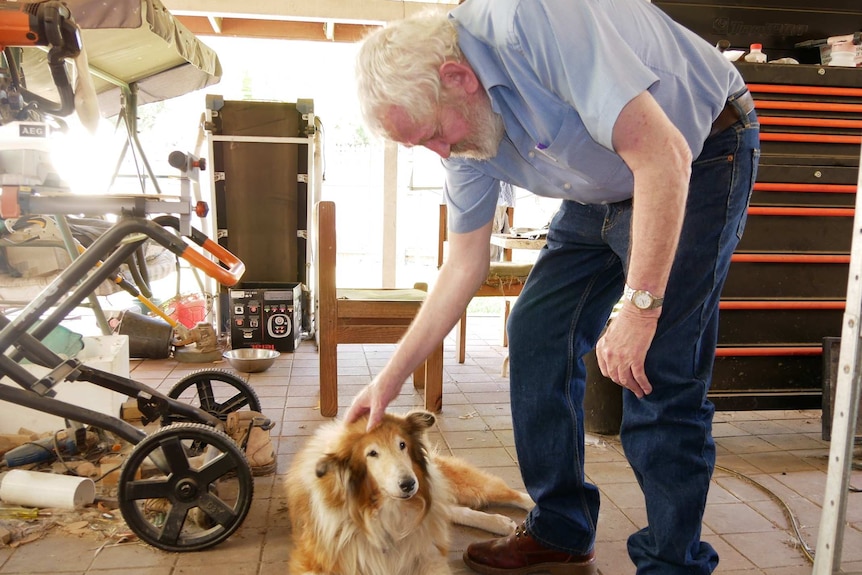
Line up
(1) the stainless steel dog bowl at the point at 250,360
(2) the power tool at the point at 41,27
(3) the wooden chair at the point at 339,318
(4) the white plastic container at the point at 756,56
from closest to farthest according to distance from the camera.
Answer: (2) the power tool at the point at 41,27, (4) the white plastic container at the point at 756,56, (3) the wooden chair at the point at 339,318, (1) the stainless steel dog bowl at the point at 250,360

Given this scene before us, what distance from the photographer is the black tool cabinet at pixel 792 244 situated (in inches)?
117

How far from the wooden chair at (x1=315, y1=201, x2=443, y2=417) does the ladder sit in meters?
1.98

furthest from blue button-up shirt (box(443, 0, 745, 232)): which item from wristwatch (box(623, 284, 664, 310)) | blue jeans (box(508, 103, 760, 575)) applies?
wristwatch (box(623, 284, 664, 310))

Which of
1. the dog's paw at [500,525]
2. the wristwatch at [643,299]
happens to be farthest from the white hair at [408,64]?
the dog's paw at [500,525]

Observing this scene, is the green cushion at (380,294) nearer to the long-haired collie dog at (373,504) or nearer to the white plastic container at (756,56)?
the long-haired collie dog at (373,504)

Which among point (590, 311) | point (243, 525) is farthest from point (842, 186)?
point (243, 525)

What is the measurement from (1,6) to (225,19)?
4.38 metres

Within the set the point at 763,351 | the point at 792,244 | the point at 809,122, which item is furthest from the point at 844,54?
the point at 763,351

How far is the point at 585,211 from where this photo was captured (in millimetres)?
1684

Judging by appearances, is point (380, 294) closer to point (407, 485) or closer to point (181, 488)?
point (181, 488)

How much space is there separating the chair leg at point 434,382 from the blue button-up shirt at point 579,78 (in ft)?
6.44

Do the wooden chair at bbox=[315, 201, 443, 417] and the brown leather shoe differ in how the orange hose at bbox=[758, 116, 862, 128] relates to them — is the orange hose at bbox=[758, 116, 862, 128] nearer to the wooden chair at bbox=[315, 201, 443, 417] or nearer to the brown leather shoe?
the wooden chair at bbox=[315, 201, 443, 417]

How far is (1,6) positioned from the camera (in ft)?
6.79

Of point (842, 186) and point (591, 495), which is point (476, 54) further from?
point (842, 186)
